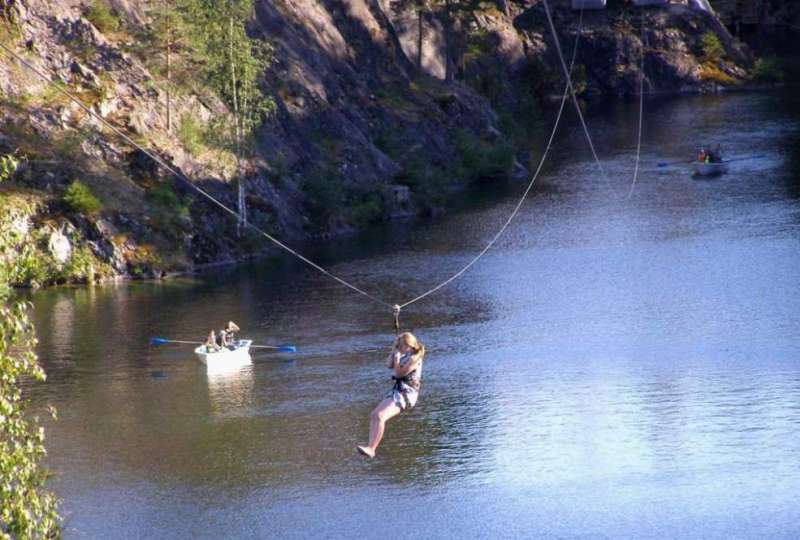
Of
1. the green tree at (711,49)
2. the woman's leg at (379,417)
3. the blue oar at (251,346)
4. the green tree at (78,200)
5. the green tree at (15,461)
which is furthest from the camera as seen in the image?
the green tree at (711,49)

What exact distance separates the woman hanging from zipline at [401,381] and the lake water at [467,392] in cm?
855

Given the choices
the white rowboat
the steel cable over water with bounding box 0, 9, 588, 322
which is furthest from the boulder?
the white rowboat

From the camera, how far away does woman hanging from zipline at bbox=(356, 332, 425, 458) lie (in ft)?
104

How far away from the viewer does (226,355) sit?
186 feet

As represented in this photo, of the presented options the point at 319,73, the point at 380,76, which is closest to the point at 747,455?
the point at 319,73

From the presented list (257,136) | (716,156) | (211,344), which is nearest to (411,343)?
(211,344)

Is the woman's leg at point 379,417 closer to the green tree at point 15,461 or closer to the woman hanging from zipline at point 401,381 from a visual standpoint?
the woman hanging from zipline at point 401,381

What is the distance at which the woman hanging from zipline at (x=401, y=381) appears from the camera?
1252 inches

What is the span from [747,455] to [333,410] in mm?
14173

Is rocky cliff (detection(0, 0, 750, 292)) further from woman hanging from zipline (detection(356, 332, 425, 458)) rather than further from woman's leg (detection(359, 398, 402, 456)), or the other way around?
woman hanging from zipline (detection(356, 332, 425, 458))

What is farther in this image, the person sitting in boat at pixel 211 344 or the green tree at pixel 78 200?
the green tree at pixel 78 200

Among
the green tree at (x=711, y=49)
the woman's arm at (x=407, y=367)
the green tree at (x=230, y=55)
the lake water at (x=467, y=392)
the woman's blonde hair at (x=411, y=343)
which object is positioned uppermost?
the green tree at (x=711, y=49)

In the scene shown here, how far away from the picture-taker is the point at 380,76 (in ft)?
363

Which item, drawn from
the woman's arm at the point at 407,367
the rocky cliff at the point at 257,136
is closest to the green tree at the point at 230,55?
the rocky cliff at the point at 257,136
